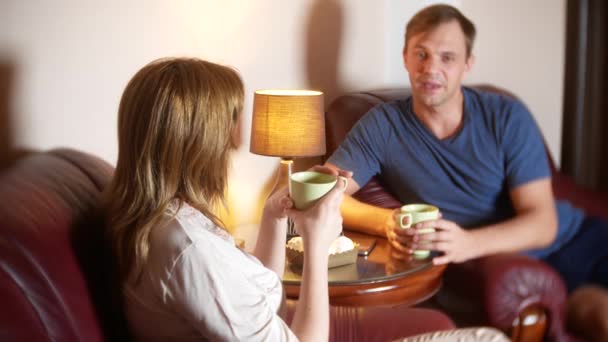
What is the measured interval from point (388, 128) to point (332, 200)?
0.89 m

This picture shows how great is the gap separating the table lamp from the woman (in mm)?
723

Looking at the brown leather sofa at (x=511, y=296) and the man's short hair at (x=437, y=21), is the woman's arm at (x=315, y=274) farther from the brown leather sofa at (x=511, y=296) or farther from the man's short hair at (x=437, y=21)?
the man's short hair at (x=437, y=21)

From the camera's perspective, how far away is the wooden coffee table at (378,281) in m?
1.35

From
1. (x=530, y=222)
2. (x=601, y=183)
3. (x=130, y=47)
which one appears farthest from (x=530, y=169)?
(x=130, y=47)

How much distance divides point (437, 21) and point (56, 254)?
139 centimetres

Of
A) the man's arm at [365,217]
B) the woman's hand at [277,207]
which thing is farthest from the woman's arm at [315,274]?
the man's arm at [365,217]

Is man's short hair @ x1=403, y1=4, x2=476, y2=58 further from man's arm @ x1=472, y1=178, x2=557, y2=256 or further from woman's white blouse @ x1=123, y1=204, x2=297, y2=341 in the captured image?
woman's white blouse @ x1=123, y1=204, x2=297, y2=341

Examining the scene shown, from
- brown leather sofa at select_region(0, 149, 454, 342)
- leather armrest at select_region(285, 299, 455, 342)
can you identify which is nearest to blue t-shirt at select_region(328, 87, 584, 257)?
leather armrest at select_region(285, 299, 455, 342)

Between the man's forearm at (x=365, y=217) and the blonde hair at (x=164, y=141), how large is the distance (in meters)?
0.81

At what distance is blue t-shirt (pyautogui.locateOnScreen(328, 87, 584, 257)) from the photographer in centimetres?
181

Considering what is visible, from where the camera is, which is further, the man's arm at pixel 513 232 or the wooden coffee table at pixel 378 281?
the man's arm at pixel 513 232

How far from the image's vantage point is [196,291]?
0.80 metres

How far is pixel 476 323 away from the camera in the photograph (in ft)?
5.20

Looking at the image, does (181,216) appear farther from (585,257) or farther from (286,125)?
(585,257)
